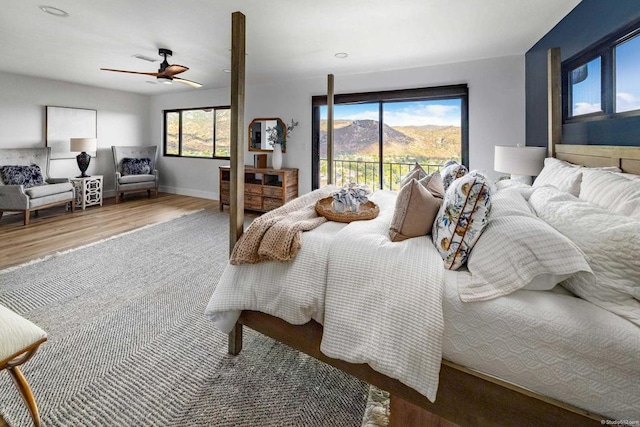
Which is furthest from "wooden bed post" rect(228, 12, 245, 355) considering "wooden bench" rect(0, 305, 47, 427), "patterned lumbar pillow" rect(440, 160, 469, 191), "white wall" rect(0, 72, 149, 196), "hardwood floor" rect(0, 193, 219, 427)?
"white wall" rect(0, 72, 149, 196)

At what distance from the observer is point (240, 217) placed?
5.94 ft

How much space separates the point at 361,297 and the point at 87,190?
21.6 ft

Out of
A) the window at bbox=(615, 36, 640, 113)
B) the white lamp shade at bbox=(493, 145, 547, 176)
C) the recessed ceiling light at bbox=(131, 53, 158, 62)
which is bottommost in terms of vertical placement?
the white lamp shade at bbox=(493, 145, 547, 176)

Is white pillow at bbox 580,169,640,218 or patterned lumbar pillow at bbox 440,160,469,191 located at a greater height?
patterned lumbar pillow at bbox 440,160,469,191

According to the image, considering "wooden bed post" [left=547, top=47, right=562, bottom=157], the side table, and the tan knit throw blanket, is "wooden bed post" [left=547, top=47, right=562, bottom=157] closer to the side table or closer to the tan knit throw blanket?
the tan knit throw blanket

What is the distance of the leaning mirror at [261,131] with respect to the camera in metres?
5.88

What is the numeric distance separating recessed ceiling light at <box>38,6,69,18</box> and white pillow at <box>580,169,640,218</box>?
4381 mm

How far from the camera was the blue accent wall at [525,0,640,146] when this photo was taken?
201cm

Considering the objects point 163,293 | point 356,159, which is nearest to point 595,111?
point 356,159

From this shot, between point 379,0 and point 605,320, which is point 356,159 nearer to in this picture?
point 379,0

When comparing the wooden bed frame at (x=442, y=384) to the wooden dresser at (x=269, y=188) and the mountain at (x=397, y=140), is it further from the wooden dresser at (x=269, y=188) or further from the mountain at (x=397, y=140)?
the wooden dresser at (x=269, y=188)

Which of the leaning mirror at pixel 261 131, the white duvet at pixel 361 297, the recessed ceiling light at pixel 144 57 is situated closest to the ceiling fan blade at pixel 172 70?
the recessed ceiling light at pixel 144 57

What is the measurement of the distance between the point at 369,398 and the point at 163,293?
1945 millimetres

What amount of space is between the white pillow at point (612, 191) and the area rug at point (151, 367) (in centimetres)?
145
